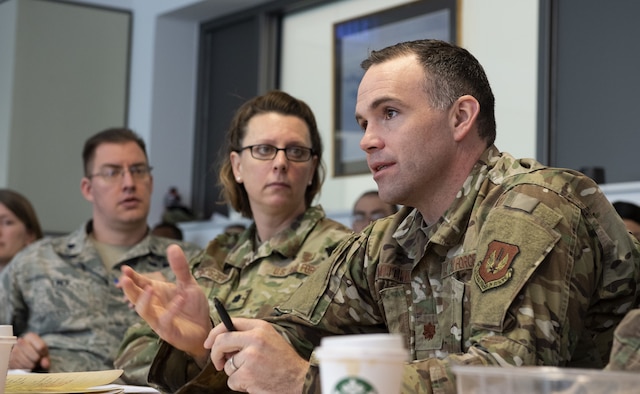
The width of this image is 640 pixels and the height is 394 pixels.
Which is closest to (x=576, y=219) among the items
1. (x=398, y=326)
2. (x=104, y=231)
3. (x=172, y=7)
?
(x=398, y=326)

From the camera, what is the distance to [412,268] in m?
1.77

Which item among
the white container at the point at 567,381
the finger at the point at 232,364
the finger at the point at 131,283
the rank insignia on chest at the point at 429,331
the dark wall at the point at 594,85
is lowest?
the finger at the point at 232,364

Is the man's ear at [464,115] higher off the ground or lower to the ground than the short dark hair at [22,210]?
higher

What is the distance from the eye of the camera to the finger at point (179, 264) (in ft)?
5.43

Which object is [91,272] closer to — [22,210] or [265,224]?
[265,224]

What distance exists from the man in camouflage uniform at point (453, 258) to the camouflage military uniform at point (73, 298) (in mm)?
1590

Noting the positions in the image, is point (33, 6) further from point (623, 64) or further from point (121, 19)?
point (623, 64)

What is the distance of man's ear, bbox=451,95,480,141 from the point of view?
1.79m

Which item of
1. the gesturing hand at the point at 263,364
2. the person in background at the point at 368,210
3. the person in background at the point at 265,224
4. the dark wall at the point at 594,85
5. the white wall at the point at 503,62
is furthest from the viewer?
the white wall at the point at 503,62

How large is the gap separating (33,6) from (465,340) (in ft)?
16.3

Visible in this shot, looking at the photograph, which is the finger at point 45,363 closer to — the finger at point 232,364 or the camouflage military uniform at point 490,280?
the camouflage military uniform at point 490,280

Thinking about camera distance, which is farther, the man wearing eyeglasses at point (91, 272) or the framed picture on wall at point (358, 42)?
the framed picture on wall at point (358, 42)

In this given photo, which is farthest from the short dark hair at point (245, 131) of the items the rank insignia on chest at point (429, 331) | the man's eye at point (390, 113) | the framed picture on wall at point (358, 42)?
the framed picture on wall at point (358, 42)

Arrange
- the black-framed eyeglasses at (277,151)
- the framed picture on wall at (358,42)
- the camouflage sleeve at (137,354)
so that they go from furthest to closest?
1. the framed picture on wall at (358,42)
2. the black-framed eyeglasses at (277,151)
3. the camouflage sleeve at (137,354)
